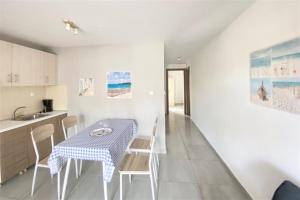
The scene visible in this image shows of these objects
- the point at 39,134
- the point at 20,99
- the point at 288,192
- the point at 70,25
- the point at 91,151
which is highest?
the point at 70,25

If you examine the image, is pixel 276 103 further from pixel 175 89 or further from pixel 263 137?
pixel 175 89

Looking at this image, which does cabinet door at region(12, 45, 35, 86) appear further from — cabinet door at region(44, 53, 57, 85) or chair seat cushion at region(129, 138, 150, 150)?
chair seat cushion at region(129, 138, 150, 150)

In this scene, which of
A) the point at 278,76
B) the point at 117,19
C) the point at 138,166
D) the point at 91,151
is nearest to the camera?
the point at 278,76

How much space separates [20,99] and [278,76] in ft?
13.4

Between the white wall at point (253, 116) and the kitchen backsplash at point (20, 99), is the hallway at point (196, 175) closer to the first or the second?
the white wall at point (253, 116)

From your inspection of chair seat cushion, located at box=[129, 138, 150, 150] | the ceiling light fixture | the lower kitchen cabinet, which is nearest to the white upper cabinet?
the lower kitchen cabinet

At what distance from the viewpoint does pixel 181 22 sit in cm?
245

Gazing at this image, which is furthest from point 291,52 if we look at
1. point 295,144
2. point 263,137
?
point 263,137

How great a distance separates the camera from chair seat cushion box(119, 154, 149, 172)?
6.91 feet

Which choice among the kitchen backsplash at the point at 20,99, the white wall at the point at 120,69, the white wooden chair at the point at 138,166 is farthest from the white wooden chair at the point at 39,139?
the white wall at the point at 120,69

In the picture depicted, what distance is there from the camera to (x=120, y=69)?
3670mm

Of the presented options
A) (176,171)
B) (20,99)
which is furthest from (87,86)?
(176,171)

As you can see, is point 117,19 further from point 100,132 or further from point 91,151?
point 91,151

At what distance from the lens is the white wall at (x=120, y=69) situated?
3.59 metres
